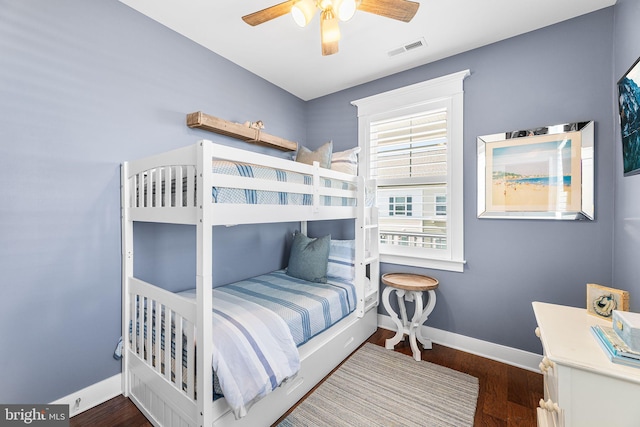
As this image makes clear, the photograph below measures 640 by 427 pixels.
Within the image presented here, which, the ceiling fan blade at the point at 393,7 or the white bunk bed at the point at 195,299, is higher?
the ceiling fan blade at the point at 393,7

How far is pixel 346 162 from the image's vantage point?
2654 mm

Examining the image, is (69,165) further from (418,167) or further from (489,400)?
(489,400)

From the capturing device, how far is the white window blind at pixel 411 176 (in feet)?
8.12

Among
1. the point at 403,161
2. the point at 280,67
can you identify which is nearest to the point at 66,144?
the point at 280,67

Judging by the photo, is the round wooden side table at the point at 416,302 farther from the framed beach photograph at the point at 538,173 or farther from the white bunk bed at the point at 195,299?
the framed beach photograph at the point at 538,173

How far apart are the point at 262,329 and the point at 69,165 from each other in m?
1.51

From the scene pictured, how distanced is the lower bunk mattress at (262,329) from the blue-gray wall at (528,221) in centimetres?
114

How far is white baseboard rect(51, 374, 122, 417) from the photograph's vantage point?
1.57 metres

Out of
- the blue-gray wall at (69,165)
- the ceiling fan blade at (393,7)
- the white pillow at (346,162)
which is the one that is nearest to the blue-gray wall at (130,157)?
the blue-gray wall at (69,165)

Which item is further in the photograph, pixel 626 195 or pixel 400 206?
pixel 400 206

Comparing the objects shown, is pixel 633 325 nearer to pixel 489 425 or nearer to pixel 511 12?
pixel 489 425

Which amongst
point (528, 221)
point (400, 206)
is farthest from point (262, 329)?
point (528, 221)

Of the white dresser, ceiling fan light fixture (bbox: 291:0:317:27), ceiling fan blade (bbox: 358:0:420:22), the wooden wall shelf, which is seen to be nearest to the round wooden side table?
the white dresser

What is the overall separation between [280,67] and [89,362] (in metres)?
2.79
